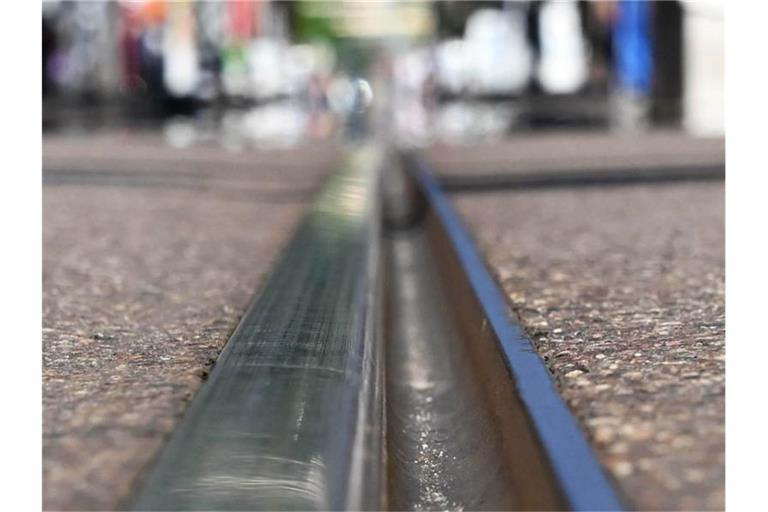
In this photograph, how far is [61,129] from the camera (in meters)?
18.5

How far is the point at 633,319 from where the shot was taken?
165 centimetres

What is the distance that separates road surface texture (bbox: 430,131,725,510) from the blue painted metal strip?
0.02 meters

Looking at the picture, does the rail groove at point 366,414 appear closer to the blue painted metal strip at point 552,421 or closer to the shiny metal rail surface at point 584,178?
the blue painted metal strip at point 552,421

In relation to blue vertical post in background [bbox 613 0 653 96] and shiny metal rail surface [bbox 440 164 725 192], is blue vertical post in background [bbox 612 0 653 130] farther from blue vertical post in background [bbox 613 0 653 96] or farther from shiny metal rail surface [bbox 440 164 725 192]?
shiny metal rail surface [bbox 440 164 725 192]

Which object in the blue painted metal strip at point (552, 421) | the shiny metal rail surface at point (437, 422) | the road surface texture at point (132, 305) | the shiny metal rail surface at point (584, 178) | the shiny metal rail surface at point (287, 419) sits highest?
the shiny metal rail surface at point (584, 178)

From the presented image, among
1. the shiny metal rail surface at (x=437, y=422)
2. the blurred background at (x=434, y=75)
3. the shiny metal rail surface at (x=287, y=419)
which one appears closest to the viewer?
the shiny metal rail surface at (x=287, y=419)

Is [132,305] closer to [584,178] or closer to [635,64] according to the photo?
[584,178]

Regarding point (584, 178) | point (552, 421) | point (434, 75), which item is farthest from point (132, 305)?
point (434, 75)

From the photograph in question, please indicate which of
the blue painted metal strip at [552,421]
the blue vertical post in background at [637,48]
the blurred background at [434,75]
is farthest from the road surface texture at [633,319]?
the blue vertical post in background at [637,48]

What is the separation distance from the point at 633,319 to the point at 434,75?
27579mm

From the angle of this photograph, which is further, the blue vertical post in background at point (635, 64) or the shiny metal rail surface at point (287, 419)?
the blue vertical post in background at point (635, 64)

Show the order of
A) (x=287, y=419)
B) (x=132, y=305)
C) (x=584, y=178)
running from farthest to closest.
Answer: (x=584, y=178) < (x=132, y=305) < (x=287, y=419)

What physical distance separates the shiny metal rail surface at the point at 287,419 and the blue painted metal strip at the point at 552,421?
150 millimetres

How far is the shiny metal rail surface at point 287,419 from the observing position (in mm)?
852
